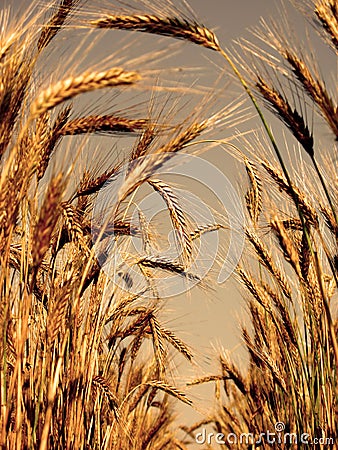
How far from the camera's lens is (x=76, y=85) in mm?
1503

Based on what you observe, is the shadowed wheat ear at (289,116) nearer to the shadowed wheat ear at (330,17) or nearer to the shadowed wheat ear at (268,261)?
the shadowed wheat ear at (330,17)

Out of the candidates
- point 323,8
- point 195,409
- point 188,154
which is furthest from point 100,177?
point 195,409

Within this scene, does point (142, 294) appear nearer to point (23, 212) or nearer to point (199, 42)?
point (23, 212)

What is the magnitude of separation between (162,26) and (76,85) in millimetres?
545

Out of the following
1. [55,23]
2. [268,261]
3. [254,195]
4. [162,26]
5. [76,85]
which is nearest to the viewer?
[76,85]

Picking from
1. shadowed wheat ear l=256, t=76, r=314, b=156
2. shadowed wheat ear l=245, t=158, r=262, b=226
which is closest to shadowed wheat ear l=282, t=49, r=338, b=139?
shadowed wheat ear l=256, t=76, r=314, b=156

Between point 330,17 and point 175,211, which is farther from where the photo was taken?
point 175,211

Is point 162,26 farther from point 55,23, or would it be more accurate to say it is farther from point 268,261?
point 268,261

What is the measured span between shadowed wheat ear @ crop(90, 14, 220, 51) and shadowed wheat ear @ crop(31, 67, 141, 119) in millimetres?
468

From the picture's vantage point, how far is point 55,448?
7.82 ft

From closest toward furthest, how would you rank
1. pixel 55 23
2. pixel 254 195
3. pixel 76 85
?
pixel 76 85, pixel 55 23, pixel 254 195

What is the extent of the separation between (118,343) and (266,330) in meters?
0.77

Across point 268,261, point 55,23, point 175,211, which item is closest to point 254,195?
point 268,261

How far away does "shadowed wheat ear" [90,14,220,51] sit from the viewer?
194 centimetres
